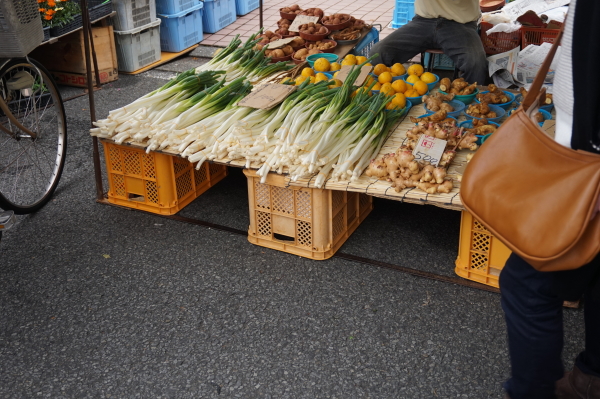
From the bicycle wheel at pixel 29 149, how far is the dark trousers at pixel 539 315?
119 inches

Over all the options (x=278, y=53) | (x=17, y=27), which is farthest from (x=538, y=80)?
(x=278, y=53)

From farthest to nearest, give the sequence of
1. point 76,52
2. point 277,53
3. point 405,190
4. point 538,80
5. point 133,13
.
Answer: point 133,13 < point 76,52 < point 277,53 < point 405,190 < point 538,80

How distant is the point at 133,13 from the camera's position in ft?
21.8

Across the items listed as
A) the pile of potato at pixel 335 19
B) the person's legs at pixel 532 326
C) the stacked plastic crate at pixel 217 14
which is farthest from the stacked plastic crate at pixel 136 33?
the person's legs at pixel 532 326

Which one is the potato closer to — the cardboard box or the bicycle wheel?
the bicycle wheel

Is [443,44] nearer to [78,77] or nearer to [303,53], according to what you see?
[303,53]

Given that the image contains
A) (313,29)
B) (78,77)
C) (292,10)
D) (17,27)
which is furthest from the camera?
(78,77)

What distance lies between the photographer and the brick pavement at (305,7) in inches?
320

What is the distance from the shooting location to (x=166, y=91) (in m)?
4.02

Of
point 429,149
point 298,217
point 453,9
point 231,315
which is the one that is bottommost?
point 231,315

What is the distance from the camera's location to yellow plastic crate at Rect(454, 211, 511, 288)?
9.99 ft

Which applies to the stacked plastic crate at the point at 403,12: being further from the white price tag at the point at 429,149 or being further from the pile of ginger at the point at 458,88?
the white price tag at the point at 429,149

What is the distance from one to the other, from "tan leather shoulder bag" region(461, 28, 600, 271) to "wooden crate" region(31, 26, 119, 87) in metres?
5.55

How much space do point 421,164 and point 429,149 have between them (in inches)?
4.9
